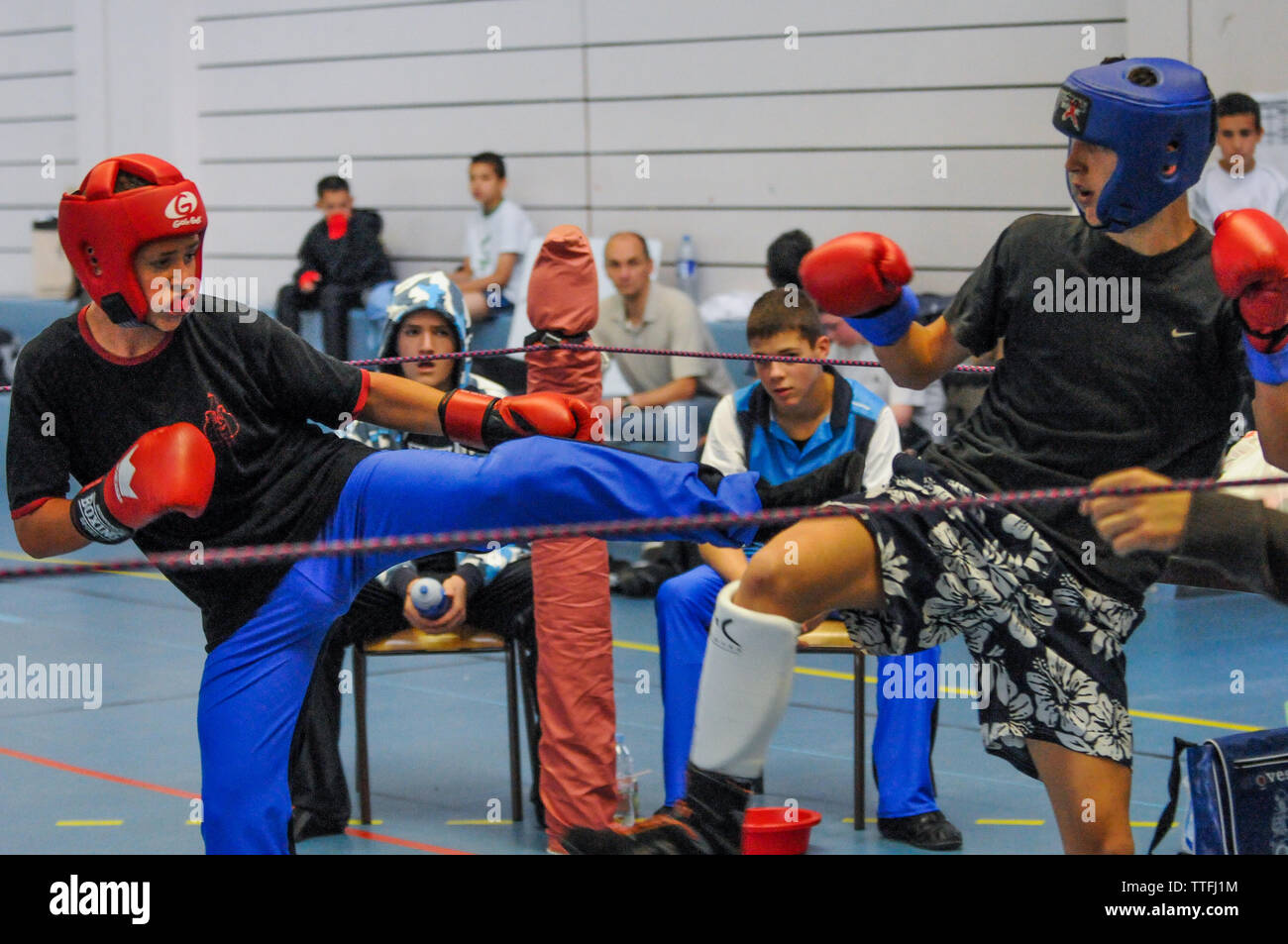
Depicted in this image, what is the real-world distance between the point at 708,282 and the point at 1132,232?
6.04m

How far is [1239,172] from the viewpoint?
21.9 feet

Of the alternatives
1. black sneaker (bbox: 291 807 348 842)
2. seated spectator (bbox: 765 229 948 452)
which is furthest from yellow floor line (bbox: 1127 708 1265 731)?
black sneaker (bbox: 291 807 348 842)

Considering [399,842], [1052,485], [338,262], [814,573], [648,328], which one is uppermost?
[338,262]

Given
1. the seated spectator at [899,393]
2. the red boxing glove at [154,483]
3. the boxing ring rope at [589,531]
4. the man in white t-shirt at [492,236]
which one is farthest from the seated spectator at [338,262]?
the boxing ring rope at [589,531]

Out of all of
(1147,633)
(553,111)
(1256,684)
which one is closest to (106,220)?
(1256,684)

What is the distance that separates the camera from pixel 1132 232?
2.78m

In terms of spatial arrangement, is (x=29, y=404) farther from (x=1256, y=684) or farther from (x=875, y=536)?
(x=1256, y=684)

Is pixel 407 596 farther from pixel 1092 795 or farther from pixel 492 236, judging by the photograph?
pixel 492 236

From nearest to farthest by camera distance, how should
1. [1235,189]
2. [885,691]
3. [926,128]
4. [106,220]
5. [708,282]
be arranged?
[106,220] → [885,691] → [1235,189] → [926,128] → [708,282]

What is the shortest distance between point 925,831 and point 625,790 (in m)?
0.79

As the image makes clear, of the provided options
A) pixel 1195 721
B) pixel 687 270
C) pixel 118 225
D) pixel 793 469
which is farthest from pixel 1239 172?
pixel 118 225

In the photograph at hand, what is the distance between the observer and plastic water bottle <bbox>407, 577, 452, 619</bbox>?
4.25 meters

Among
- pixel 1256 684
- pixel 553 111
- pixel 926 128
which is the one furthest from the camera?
pixel 553 111

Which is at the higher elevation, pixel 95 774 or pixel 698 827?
pixel 698 827
